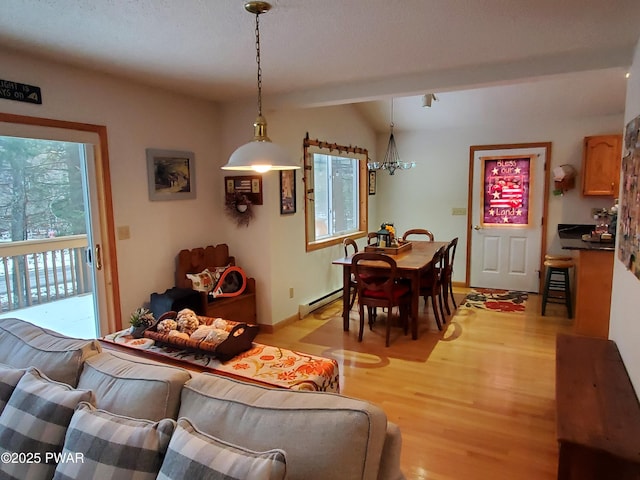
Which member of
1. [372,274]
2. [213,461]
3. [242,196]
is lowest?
[372,274]

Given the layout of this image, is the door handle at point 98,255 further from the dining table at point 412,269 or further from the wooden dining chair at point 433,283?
the wooden dining chair at point 433,283

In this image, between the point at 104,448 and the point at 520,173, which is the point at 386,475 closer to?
the point at 104,448

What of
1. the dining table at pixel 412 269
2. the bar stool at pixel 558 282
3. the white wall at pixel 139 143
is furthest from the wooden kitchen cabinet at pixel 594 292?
the white wall at pixel 139 143

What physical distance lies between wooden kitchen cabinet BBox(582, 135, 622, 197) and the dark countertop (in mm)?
463

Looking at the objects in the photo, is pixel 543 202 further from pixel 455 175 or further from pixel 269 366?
pixel 269 366

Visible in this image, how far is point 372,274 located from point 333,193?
5.88 ft

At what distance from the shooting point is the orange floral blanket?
1792 millimetres

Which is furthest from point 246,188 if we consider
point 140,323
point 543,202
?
point 543,202

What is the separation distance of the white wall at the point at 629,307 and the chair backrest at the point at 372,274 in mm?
1651

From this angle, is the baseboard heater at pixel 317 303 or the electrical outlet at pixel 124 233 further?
the baseboard heater at pixel 317 303

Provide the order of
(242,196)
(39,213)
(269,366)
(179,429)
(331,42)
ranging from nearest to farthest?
1. (179,429)
2. (269,366)
3. (331,42)
4. (39,213)
5. (242,196)

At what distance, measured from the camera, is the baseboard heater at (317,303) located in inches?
188

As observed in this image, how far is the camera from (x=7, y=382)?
1.47 metres

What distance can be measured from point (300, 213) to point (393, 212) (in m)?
2.39
